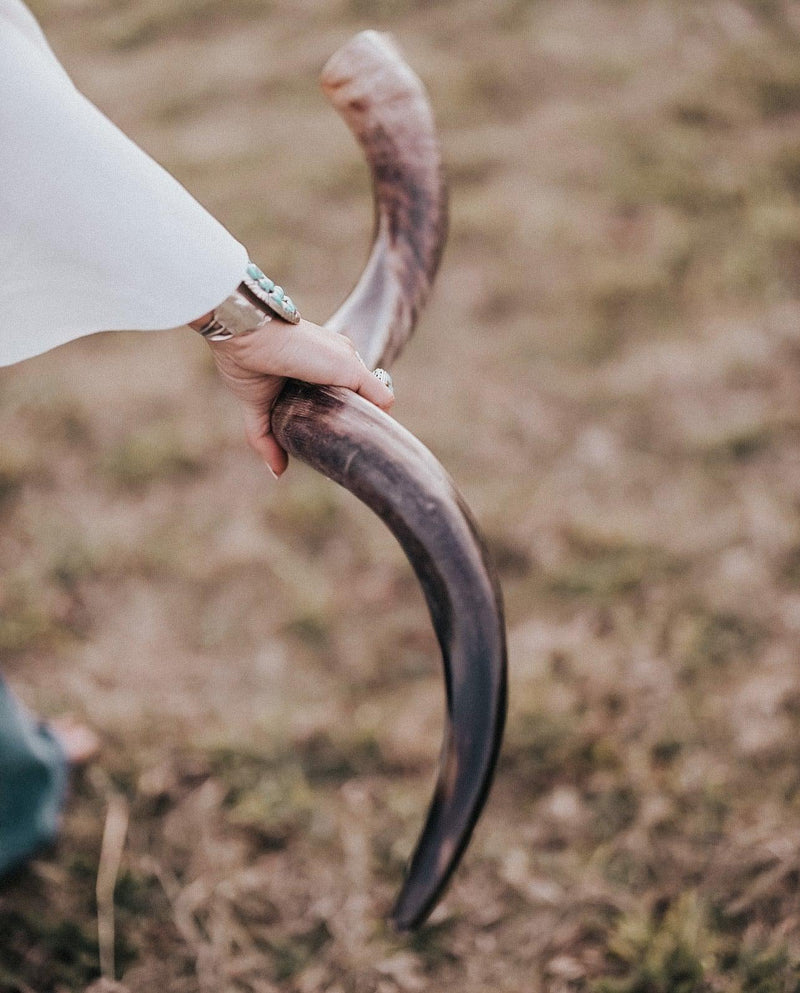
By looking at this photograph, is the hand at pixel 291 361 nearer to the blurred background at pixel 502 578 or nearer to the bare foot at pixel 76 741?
the blurred background at pixel 502 578

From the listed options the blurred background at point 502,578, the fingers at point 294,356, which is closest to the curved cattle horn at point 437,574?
the fingers at point 294,356

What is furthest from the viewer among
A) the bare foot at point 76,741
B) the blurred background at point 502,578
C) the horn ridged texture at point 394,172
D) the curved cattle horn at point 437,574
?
the bare foot at point 76,741

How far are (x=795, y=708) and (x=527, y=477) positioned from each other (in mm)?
980

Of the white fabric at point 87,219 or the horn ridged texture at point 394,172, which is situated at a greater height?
the white fabric at point 87,219

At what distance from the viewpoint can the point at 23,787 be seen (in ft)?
5.82

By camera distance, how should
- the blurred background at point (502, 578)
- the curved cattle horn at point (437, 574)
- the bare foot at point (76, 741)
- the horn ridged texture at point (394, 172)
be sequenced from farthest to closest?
1. the bare foot at point (76, 741)
2. the blurred background at point (502, 578)
3. the horn ridged texture at point (394, 172)
4. the curved cattle horn at point (437, 574)

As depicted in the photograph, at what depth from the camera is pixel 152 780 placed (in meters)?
1.95

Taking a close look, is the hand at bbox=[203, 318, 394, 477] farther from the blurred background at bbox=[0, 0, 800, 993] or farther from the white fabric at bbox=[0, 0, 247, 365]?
the blurred background at bbox=[0, 0, 800, 993]

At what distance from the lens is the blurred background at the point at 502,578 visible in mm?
1696

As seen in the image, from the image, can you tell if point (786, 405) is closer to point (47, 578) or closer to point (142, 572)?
point (142, 572)

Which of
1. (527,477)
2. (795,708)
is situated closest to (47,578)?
(527,477)

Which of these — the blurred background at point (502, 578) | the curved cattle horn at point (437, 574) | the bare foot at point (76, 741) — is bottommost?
the blurred background at point (502, 578)

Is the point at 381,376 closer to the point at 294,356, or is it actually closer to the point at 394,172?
the point at 294,356

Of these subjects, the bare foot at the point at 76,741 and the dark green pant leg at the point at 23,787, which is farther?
the bare foot at the point at 76,741
